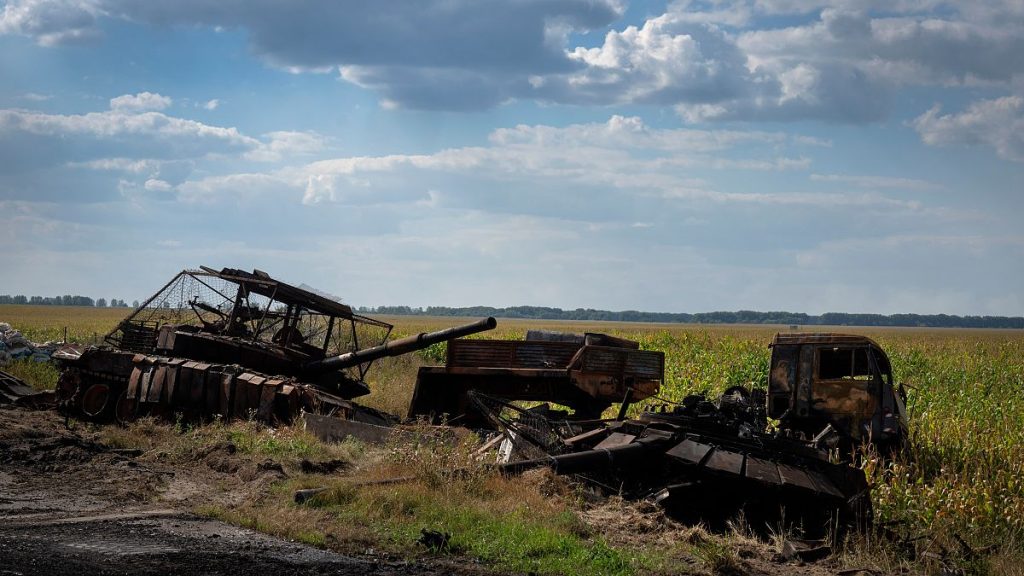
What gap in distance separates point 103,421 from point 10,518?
29.9 ft

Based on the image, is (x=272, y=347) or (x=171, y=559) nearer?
(x=171, y=559)

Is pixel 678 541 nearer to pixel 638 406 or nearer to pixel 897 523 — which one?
pixel 897 523

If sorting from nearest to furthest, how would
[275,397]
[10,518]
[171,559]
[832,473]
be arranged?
[171,559], [10,518], [832,473], [275,397]

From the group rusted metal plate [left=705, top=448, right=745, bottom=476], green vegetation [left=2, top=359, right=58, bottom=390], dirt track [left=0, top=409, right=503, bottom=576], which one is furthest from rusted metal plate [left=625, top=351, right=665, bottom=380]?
green vegetation [left=2, top=359, right=58, bottom=390]

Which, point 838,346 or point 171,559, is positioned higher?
point 838,346

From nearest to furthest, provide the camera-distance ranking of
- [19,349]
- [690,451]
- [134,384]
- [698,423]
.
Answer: [690,451]
[698,423]
[134,384]
[19,349]

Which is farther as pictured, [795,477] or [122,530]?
[795,477]

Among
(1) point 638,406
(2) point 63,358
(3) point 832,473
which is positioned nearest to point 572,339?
(1) point 638,406

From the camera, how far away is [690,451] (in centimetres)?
1117

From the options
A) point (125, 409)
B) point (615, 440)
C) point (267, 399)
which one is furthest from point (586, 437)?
point (125, 409)

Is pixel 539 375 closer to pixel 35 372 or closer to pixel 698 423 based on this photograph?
pixel 698 423

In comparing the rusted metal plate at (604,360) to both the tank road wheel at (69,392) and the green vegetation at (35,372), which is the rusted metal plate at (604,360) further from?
the green vegetation at (35,372)

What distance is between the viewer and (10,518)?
9594 millimetres

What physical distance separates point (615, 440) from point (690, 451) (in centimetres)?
102
